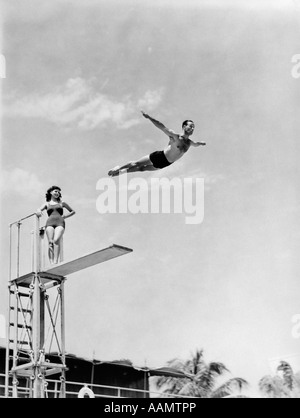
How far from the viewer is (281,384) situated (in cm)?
2492

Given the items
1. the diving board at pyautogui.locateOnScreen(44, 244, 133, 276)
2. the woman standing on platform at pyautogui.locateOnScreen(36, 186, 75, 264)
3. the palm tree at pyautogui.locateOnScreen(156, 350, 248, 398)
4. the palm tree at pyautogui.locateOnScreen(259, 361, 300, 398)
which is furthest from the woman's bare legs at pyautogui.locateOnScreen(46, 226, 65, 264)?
the palm tree at pyautogui.locateOnScreen(156, 350, 248, 398)

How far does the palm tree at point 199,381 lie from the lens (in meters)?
28.5

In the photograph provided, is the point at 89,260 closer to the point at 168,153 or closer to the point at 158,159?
the point at 158,159

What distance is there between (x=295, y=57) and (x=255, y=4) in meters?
1.19

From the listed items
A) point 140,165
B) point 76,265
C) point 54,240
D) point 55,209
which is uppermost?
point 140,165

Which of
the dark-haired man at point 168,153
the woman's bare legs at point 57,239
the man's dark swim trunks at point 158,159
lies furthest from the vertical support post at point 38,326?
the man's dark swim trunks at point 158,159

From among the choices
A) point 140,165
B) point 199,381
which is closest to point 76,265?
point 140,165

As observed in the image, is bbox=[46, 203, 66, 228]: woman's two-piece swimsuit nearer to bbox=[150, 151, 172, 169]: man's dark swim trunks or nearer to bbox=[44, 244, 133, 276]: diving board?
bbox=[44, 244, 133, 276]: diving board

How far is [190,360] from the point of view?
30391mm

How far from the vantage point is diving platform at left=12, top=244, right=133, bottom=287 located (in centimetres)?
1070

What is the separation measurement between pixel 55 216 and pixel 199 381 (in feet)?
62.9
